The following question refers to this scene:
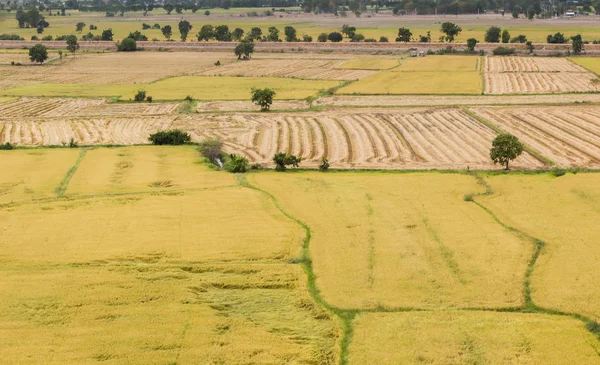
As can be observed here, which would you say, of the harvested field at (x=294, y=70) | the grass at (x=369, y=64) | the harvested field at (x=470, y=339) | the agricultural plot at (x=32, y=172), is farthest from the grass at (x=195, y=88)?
the harvested field at (x=470, y=339)

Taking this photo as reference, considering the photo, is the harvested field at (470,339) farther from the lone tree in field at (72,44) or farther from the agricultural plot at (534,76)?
the lone tree in field at (72,44)

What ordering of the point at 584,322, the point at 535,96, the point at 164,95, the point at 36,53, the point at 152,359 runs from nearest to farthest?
the point at 152,359 < the point at 584,322 < the point at 535,96 < the point at 164,95 < the point at 36,53

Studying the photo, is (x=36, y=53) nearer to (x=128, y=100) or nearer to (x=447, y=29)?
Result: (x=128, y=100)

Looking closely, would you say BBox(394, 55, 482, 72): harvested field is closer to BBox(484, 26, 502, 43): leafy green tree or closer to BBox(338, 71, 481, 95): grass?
BBox(338, 71, 481, 95): grass

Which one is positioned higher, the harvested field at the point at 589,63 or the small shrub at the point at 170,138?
the harvested field at the point at 589,63

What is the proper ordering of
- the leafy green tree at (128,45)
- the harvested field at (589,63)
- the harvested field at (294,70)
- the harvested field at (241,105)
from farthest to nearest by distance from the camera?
the leafy green tree at (128,45), the harvested field at (294,70), the harvested field at (589,63), the harvested field at (241,105)

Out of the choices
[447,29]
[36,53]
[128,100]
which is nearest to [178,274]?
[128,100]

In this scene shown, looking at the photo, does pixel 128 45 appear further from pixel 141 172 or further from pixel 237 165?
pixel 237 165
